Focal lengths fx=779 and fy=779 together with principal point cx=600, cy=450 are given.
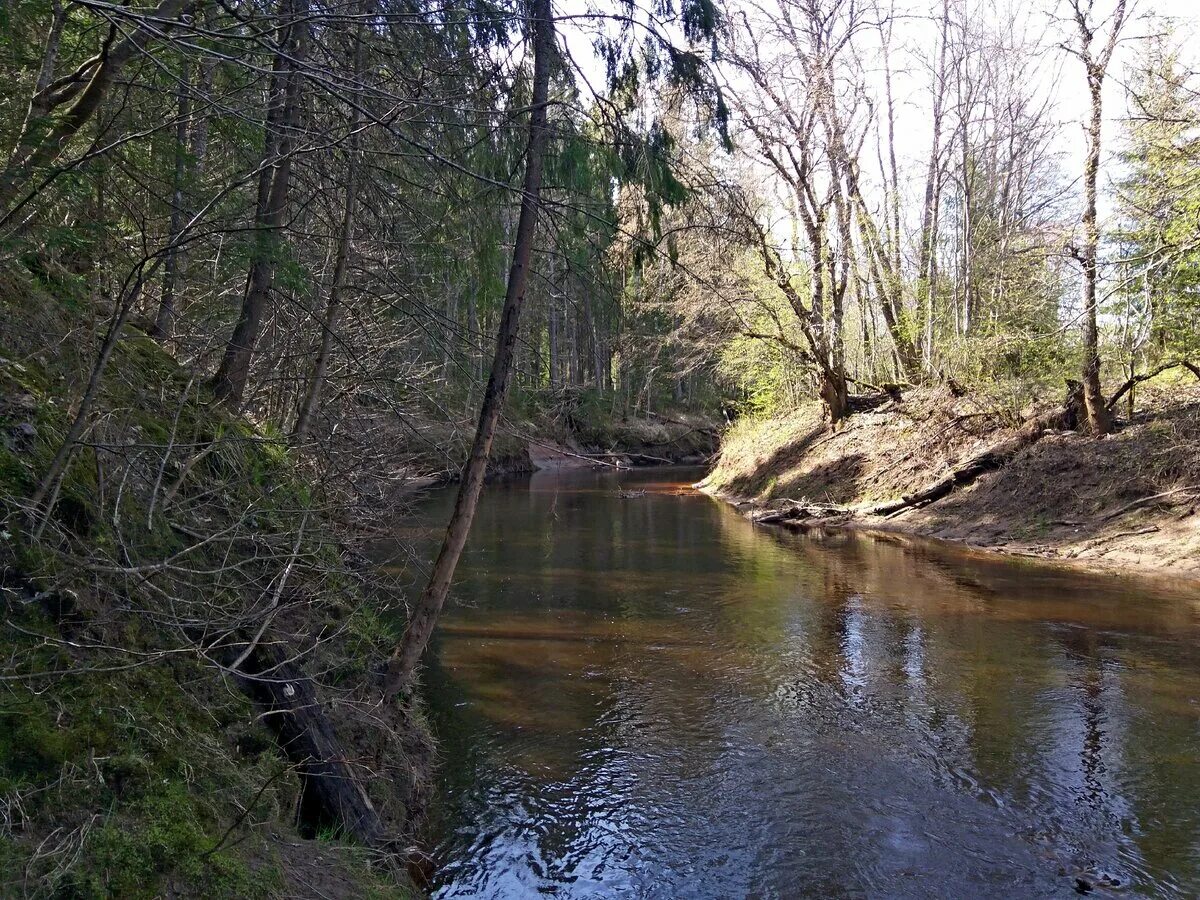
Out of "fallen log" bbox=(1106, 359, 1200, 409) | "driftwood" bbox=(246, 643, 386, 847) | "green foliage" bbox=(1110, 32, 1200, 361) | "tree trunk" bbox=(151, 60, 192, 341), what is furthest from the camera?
"fallen log" bbox=(1106, 359, 1200, 409)

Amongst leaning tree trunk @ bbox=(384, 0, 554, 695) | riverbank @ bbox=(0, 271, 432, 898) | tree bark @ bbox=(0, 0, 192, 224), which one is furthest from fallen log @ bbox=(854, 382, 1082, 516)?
tree bark @ bbox=(0, 0, 192, 224)

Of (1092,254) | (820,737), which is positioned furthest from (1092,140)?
(820,737)

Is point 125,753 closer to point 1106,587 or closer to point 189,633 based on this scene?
point 189,633

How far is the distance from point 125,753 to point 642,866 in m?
2.97

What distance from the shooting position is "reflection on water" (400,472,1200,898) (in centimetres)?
463

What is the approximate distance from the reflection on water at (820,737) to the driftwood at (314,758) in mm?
664

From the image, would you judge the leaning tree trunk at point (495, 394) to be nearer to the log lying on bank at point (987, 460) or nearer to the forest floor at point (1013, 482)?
the forest floor at point (1013, 482)

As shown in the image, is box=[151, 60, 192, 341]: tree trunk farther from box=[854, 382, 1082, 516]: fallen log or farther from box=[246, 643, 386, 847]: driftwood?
box=[854, 382, 1082, 516]: fallen log

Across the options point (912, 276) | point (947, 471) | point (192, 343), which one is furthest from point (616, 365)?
point (192, 343)

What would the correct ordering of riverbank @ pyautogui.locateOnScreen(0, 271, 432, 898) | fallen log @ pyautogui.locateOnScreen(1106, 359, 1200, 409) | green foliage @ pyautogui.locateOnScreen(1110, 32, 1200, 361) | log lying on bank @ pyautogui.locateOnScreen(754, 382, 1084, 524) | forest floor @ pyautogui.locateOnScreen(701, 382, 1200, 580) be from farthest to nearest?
log lying on bank @ pyautogui.locateOnScreen(754, 382, 1084, 524), fallen log @ pyautogui.locateOnScreen(1106, 359, 1200, 409), forest floor @ pyautogui.locateOnScreen(701, 382, 1200, 580), green foliage @ pyautogui.locateOnScreen(1110, 32, 1200, 361), riverbank @ pyautogui.locateOnScreen(0, 271, 432, 898)

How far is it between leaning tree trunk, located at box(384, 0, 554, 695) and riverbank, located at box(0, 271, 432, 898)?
0.34 meters

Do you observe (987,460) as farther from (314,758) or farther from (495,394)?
(314,758)

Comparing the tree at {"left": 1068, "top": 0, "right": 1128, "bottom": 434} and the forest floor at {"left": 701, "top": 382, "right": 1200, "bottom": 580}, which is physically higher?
the tree at {"left": 1068, "top": 0, "right": 1128, "bottom": 434}

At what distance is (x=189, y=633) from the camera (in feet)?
13.0
